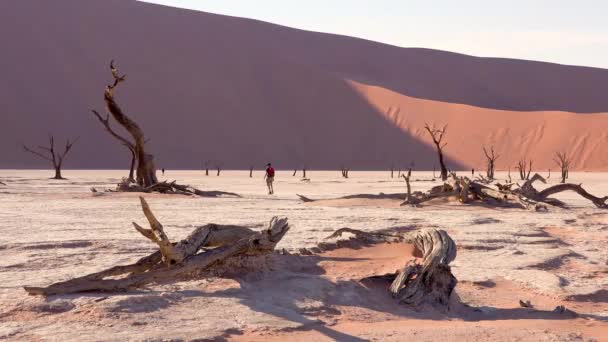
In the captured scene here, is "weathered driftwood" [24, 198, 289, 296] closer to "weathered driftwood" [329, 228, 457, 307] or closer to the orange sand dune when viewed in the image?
"weathered driftwood" [329, 228, 457, 307]

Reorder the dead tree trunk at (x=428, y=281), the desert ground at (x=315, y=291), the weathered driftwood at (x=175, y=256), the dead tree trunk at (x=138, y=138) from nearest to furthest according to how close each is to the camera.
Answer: the desert ground at (x=315, y=291) < the weathered driftwood at (x=175, y=256) < the dead tree trunk at (x=428, y=281) < the dead tree trunk at (x=138, y=138)

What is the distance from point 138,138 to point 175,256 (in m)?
14.1

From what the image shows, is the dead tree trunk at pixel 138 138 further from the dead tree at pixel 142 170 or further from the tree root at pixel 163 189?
the tree root at pixel 163 189

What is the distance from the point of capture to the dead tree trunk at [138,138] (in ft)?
63.4

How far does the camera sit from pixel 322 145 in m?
82.9

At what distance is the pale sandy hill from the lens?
75438 millimetres

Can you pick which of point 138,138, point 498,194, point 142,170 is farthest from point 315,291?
point 142,170

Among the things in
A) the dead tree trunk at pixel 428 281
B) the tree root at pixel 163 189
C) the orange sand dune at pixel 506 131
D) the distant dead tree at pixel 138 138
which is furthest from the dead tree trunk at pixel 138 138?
the orange sand dune at pixel 506 131

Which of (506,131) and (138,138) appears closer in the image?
(138,138)

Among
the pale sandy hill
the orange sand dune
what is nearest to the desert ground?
the pale sandy hill

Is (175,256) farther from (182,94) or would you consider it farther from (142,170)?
(182,94)

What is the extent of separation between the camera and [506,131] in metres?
84.2

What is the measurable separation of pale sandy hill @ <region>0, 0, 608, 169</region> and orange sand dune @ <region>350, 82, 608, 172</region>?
2.97 ft

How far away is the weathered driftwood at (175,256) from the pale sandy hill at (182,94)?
6429cm
